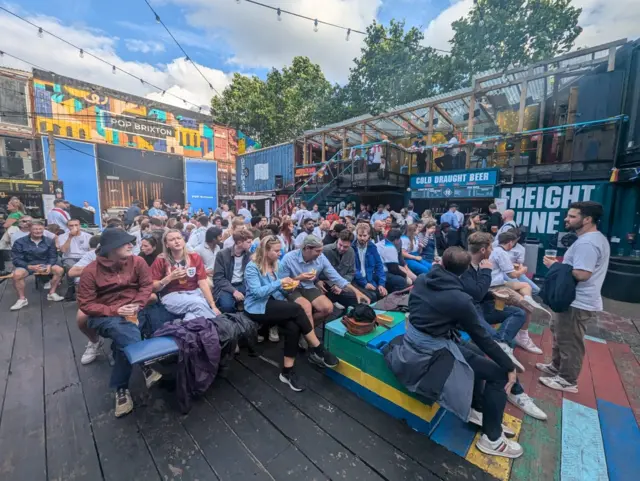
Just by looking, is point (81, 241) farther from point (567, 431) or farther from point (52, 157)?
point (52, 157)

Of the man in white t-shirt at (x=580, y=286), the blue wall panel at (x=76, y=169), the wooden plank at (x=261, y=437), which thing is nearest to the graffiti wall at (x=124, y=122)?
the blue wall panel at (x=76, y=169)

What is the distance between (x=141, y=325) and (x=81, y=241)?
3440 mm

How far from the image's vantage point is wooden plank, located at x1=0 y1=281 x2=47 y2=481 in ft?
5.84

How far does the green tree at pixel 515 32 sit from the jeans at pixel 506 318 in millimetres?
14938

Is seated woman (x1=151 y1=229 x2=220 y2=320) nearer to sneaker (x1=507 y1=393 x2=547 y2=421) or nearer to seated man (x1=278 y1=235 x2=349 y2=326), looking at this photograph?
seated man (x1=278 y1=235 x2=349 y2=326)

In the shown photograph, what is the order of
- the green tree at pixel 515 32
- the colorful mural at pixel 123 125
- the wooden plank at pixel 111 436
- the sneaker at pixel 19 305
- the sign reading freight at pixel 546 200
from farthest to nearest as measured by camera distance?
the colorful mural at pixel 123 125 < the green tree at pixel 515 32 < the sign reading freight at pixel 546 200 < the sneaker at pixel 19 305 < the wooden plank at pixel 111 436

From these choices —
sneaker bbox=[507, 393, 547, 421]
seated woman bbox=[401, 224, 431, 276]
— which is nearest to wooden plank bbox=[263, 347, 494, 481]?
sneaker bbox=[507, 393, 547, 421]

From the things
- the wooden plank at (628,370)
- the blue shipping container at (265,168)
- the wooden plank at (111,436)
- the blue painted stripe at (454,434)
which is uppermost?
the blue shipping container at (265,168)

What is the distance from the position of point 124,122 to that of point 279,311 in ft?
65.7

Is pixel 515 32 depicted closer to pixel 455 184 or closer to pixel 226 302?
pixel 455 184

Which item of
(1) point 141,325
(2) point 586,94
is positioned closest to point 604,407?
(1) point 141,325

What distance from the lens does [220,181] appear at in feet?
69.5

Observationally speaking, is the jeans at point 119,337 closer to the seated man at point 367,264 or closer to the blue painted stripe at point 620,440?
the seated man at point 367,264

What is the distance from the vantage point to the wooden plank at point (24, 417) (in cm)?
178
